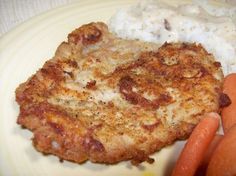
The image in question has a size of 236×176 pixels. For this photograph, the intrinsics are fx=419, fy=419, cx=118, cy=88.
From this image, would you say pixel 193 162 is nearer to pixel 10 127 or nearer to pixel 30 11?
pixel 10 127

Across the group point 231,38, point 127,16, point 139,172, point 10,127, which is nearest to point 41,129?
point 10,127

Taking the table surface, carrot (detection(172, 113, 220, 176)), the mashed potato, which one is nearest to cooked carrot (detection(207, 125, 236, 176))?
carrot (detection(172, 113, 220, 176))

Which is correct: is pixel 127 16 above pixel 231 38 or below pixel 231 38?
above

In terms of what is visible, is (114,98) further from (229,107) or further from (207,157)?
(229,107)

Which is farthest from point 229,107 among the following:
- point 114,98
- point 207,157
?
A: point 114,98

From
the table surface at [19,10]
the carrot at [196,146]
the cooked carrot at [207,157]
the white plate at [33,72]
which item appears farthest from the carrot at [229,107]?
the table surface at [19,10]

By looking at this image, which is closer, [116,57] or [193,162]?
[193,162]
